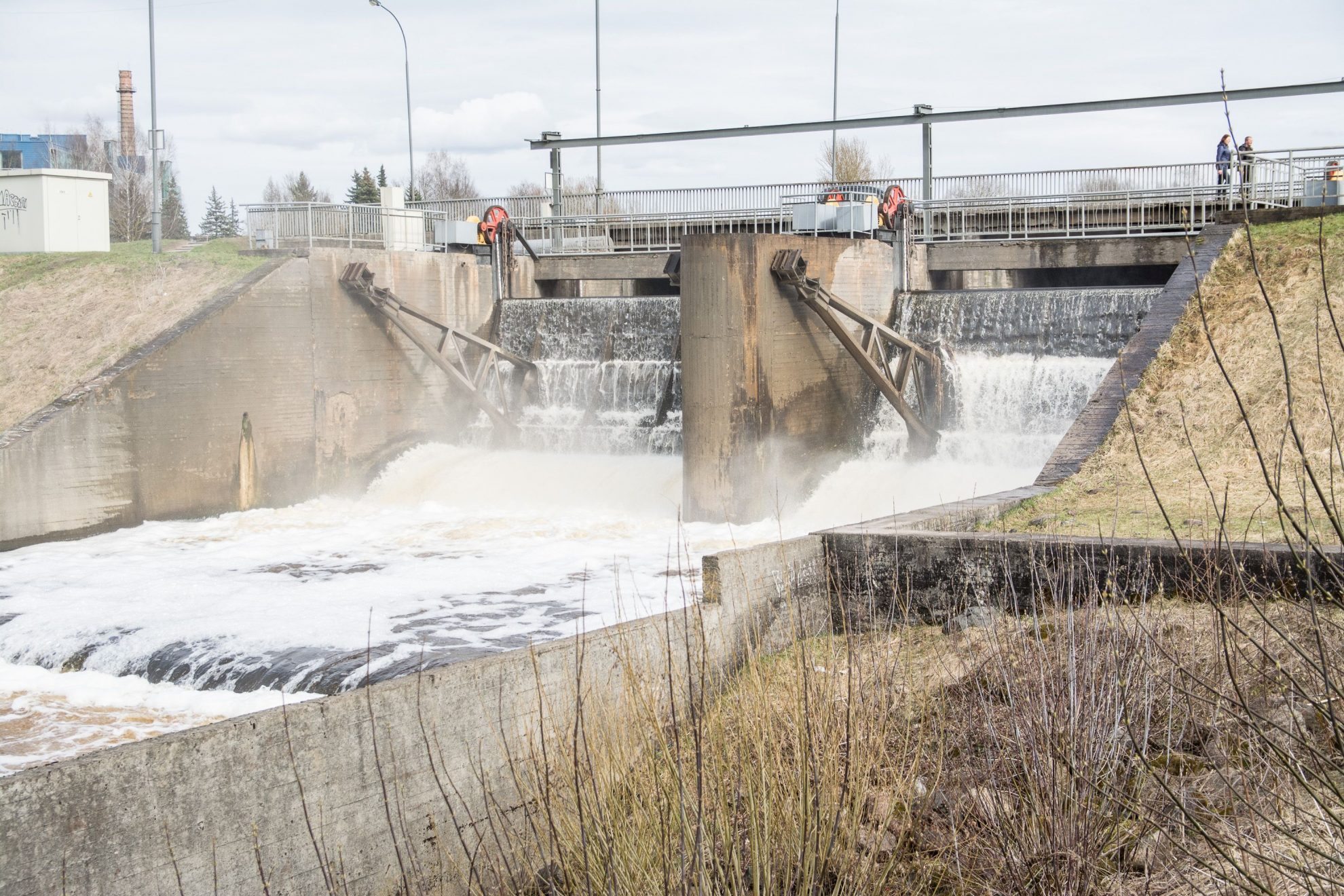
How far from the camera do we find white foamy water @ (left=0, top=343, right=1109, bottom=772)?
1096 centimetres

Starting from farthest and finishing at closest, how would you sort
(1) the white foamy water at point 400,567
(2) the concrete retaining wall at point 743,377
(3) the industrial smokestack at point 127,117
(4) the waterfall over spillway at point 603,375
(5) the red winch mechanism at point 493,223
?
(3) the industrial smokestack at point 127,117 < (5) the red winch mechanism at point 493,223 < (4) the waterfall over spillway at point 603,375 < (2) the concrete retaining wall at point 743,377 < (1) the white foamy water at point 400,567

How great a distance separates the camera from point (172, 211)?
69.1 metres

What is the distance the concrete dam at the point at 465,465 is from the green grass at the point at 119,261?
9.19 ft

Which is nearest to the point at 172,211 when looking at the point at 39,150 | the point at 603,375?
the point at 39,150

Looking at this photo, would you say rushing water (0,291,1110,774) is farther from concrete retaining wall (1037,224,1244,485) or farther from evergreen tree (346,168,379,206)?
evergreen tree (346,168,379,206)

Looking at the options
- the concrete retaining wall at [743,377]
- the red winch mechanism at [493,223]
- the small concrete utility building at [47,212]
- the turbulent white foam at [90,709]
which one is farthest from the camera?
the small concrete utility building at [47,212]

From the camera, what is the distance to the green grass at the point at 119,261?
77.5ft

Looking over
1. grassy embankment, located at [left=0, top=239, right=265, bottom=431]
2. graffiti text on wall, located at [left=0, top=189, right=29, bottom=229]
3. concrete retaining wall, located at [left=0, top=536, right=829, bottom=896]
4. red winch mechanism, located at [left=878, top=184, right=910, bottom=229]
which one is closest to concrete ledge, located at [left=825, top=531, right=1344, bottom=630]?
Answer: concrete retaining wall, located at [left=0, top=536, right=829, bottom=896]

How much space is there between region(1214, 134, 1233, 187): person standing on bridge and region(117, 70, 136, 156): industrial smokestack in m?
49.5

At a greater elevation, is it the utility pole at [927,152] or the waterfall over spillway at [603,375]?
the utility pole at [927,152]

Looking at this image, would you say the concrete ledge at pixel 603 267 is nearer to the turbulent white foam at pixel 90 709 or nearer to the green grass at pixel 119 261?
the green grass at pixel 119 261

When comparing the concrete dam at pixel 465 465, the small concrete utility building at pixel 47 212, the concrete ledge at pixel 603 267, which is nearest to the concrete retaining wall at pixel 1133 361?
the concrete dam at pixel 465 465

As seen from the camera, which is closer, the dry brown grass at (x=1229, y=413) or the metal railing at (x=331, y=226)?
the dry brown grass at (x=1229, y=413)

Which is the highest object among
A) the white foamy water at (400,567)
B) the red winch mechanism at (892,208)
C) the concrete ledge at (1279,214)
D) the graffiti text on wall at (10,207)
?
the graffiti text on wall at (10,207)
